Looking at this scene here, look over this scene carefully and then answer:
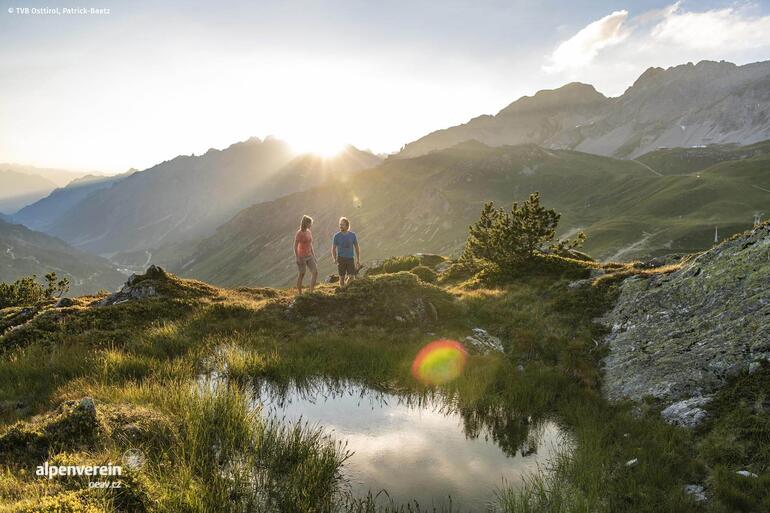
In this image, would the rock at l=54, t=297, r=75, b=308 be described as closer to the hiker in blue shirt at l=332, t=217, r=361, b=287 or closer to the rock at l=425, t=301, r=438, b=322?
the hiker in blue shirt at l=332, t=217, r=361, b=287

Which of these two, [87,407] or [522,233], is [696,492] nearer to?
[87,407]

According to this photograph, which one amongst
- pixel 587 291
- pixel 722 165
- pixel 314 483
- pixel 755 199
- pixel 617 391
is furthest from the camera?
pixel 722 165

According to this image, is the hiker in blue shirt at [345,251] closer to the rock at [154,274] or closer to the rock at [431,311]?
the rock at [431,311]

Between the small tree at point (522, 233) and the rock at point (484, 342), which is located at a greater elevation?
the small tree at point (522, 233)

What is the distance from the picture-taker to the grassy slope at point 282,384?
5.81 meters

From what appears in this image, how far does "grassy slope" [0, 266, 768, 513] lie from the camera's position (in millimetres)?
5812

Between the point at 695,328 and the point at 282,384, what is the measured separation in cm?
1075

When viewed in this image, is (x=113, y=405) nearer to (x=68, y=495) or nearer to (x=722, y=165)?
(x=68, y=495)

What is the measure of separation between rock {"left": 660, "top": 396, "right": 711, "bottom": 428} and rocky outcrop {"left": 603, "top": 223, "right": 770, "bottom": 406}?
19mm

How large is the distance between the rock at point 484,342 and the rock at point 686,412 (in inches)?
203

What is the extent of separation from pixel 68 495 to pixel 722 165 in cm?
25703

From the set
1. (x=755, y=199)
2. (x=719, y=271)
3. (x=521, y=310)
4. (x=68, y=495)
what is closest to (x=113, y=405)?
(x=68, y=495)

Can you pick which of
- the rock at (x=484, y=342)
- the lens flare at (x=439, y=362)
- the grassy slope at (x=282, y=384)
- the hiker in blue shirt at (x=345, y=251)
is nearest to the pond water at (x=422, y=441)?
the grassy slope at (x=282, y=384)

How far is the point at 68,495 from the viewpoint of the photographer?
4746 millimetres
